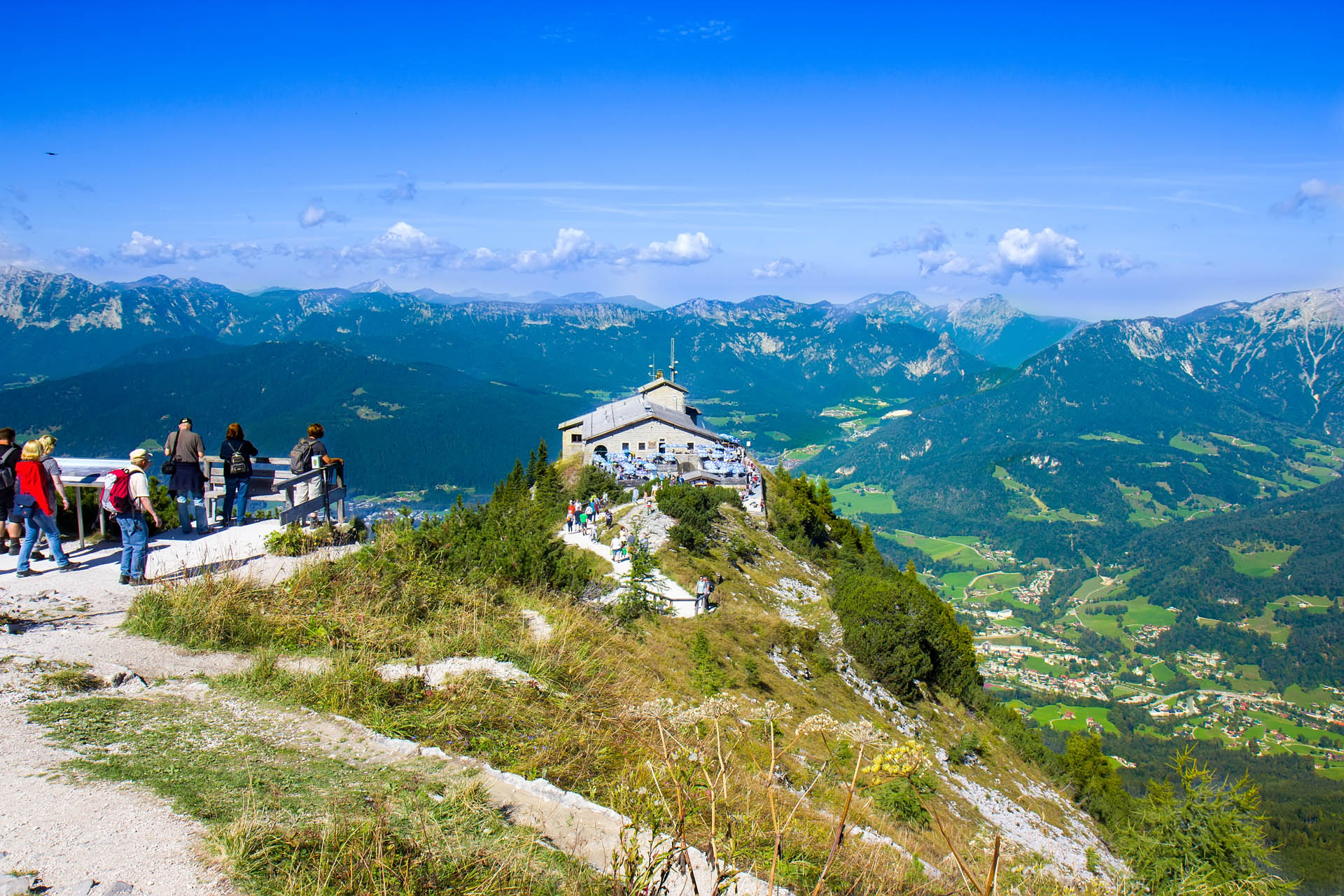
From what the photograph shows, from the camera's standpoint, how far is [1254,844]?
1537 cm

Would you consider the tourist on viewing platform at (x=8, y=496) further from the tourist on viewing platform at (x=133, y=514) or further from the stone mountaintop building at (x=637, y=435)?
the stone mountaintop building at (x=637, y=435)

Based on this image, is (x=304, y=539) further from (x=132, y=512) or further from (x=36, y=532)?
(x=36, y=532)

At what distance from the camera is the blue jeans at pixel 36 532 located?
1086 cm

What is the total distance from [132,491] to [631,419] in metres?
40.8

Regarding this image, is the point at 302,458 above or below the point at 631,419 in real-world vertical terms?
above

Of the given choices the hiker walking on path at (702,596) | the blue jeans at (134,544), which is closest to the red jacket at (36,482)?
the blue jeans at (134,544)

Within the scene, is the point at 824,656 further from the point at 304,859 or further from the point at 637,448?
the point at 637,448

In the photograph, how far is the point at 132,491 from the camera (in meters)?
10.7

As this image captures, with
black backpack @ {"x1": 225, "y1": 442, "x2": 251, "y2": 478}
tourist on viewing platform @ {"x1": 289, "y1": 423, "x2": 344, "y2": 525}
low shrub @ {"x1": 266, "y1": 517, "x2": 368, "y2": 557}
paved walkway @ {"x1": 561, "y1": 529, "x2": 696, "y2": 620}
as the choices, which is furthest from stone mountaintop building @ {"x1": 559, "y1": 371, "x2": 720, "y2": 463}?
low shrub @ {"x1": 266, "y1": 517, "x2": 368, "y2": 557}

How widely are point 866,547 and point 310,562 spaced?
1594 inches

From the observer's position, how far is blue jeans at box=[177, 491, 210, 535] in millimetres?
13789

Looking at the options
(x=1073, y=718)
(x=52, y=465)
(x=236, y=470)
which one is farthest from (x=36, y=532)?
(x=1073, y=718)

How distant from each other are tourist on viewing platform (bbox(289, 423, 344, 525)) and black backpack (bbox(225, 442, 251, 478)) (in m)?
0.80

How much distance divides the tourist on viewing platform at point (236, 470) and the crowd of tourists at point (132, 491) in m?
0.01
